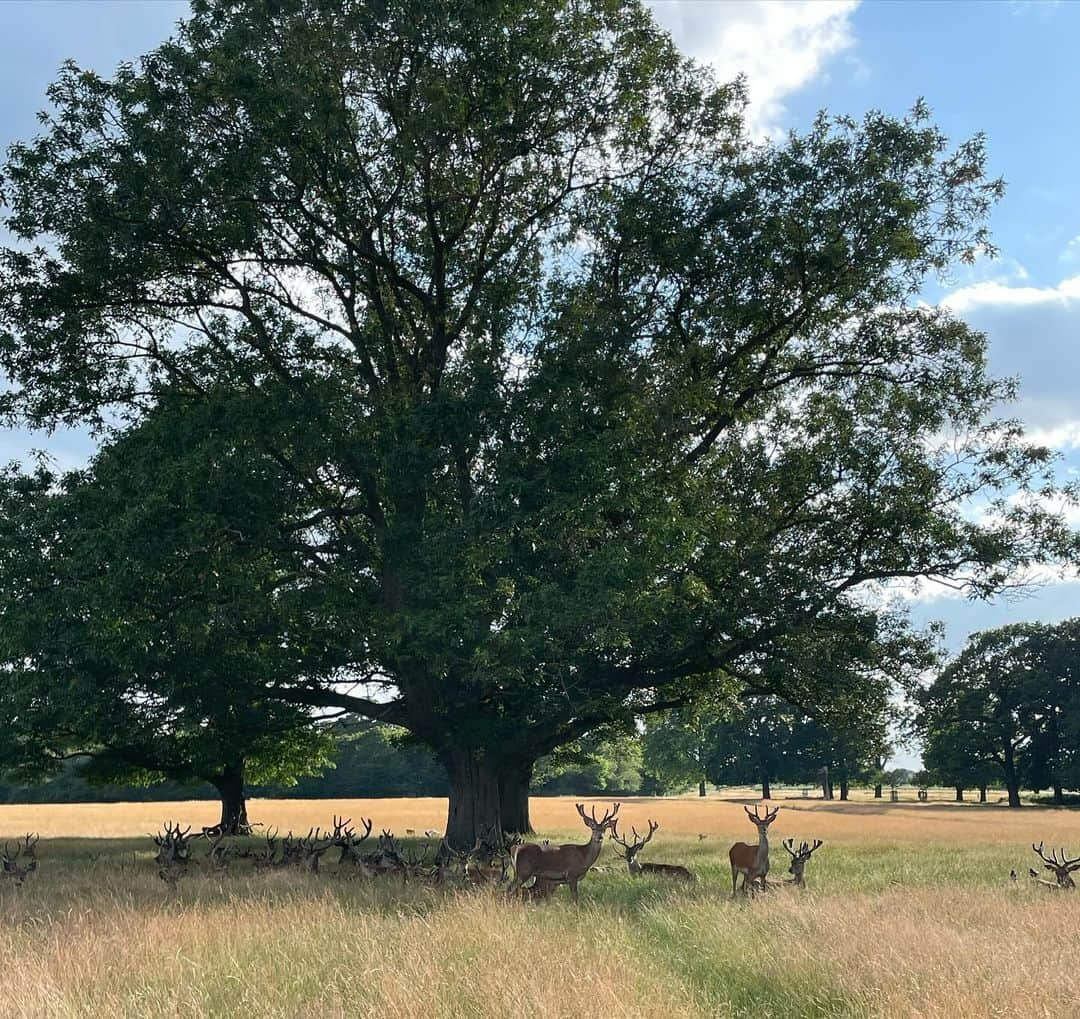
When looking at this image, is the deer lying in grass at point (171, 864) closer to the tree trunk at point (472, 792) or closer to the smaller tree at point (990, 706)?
the tree trunk at point (472, 792)

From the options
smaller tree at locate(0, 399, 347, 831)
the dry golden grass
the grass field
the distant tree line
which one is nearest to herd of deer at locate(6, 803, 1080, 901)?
the grass field

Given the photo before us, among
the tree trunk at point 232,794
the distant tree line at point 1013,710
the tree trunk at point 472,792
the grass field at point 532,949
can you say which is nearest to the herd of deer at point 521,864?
the grass field at point 532,949

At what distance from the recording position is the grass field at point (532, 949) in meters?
8.08

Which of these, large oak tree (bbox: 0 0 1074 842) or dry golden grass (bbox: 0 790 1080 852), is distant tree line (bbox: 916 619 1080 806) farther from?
large oak tree (bbox: 0 0 1074 842)

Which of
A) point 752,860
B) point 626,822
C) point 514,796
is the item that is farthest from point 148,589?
point 626,822

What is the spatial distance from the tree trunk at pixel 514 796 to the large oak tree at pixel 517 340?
4.52 metres

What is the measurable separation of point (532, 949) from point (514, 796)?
19.0 meters

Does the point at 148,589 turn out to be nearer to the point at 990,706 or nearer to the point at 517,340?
the point at 517,340

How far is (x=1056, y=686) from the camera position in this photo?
68.9 metres

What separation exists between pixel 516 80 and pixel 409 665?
40.0ft

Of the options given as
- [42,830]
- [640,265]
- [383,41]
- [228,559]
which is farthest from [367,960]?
[42,830]

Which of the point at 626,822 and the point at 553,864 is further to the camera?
the point at 626,822

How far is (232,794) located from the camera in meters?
35.4

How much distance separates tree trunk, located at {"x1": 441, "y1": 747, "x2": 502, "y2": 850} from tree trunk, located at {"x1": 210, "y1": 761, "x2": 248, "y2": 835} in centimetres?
1263
